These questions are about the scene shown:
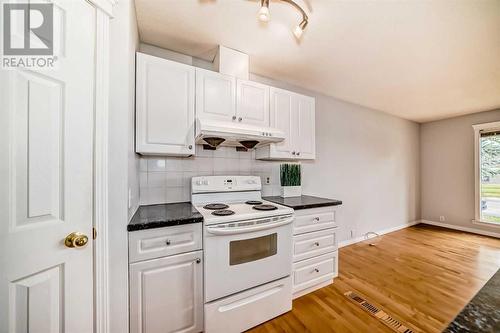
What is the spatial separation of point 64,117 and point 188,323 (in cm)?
150

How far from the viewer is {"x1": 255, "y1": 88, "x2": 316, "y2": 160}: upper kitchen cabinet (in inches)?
90.6

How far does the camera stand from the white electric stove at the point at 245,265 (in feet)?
4.84

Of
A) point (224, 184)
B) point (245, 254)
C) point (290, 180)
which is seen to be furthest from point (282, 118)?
point (245, 254)

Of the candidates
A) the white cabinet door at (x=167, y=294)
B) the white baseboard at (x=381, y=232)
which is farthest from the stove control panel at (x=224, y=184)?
the white baseboard at (x=381, y=232)

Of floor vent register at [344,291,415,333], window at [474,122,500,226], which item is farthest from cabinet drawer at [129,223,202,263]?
window at [474,122,500,226]

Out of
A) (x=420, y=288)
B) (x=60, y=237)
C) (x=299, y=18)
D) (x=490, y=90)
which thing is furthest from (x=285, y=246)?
(x=490, y=90)

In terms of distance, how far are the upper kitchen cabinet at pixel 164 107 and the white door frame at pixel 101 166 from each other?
459 mm

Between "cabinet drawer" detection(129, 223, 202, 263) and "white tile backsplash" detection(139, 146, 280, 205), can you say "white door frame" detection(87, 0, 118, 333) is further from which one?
"white tile backsplash" detection(139, 146, 280, 205)

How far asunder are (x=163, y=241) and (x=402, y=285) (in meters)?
2.54

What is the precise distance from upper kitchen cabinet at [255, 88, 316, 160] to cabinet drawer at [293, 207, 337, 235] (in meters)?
0.68

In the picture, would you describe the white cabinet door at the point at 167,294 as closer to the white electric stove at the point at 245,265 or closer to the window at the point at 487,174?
the white electric stove at the point at 245,265

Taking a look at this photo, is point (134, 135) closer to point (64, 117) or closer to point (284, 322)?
point (64, 117)

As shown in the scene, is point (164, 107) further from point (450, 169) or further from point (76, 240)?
point (450, 169)

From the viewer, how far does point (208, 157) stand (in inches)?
88.5
